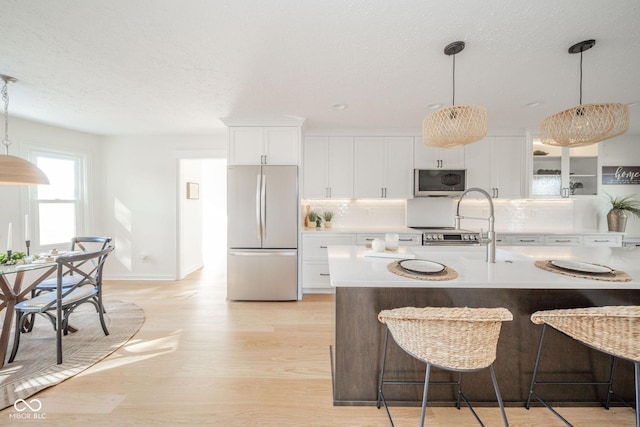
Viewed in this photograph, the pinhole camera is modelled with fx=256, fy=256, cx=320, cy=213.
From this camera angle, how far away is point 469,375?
1.62 meters

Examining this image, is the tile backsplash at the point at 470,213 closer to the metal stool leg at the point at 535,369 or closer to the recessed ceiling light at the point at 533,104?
the recessed ceiling light at the point at 533,104

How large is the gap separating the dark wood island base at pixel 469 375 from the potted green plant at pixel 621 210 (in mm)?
3309

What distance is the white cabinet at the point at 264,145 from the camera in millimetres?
3465

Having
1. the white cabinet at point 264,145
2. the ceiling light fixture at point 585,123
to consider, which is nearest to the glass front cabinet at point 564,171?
the ceiling light fixture at point 585,123

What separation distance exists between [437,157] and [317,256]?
7.78 ft

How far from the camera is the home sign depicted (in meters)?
3.96

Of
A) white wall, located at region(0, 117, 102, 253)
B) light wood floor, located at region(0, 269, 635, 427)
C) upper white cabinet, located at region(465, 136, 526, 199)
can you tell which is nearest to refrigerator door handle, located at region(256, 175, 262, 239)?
light wood floor, located at region(0, 269, 635, 427)

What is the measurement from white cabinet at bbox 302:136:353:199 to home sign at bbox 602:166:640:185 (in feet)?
13.1

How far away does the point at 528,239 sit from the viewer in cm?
358

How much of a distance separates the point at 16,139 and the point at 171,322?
3.23 meters

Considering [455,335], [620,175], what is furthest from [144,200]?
[620,175]

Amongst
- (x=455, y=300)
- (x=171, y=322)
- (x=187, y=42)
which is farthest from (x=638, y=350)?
(x=171, y=322)

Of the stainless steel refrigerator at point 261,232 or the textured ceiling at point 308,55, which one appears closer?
the textured ceiling at point 308,55

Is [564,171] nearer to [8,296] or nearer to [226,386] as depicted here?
[226,386]
